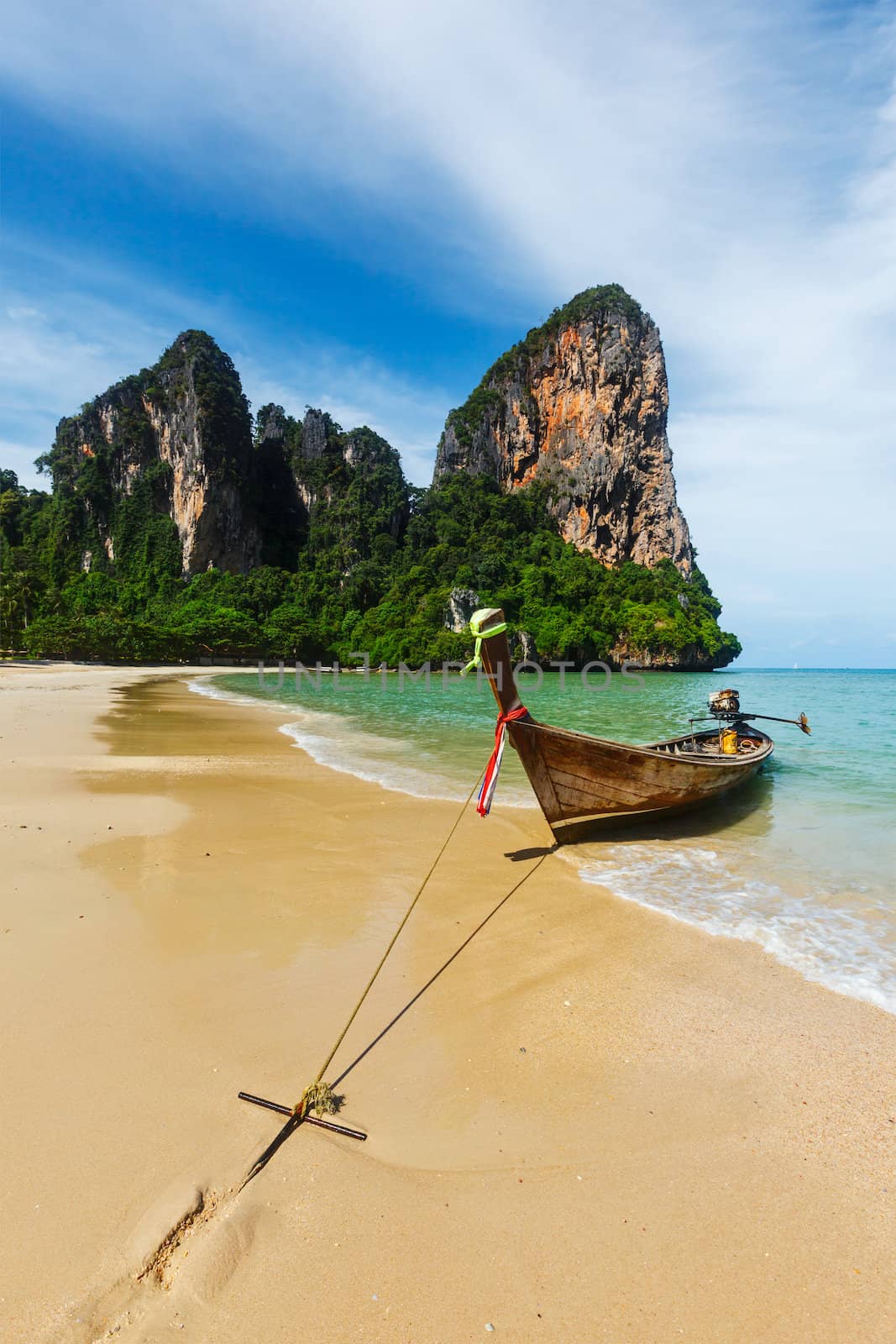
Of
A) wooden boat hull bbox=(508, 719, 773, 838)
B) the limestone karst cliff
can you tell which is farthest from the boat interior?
the limestone karst cliff

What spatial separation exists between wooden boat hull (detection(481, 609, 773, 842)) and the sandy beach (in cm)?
120

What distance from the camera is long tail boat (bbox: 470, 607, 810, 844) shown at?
4.84 meters

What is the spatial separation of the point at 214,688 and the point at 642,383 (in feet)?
231

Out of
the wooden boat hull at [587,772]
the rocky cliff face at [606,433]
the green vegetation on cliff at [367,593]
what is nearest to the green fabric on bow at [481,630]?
the wooden boat hull at [587,772]

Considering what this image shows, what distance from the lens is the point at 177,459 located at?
76.2m

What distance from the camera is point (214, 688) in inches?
1178

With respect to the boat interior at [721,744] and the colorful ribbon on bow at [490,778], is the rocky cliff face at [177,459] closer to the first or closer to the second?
the boat interior at [721,744]

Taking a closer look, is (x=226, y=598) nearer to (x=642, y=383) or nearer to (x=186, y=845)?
(x=642, y=383)

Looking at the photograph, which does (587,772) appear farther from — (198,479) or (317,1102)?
(198,479)

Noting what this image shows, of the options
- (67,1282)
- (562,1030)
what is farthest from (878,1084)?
(67,1282)

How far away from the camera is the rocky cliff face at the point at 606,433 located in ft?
249

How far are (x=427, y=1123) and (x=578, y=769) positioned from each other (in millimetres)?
3767

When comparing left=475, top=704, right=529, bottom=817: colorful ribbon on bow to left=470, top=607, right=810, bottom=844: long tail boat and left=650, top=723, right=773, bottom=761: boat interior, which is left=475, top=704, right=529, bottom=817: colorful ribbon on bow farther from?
left=650, top=723, right=773, bottom=761: boat interior

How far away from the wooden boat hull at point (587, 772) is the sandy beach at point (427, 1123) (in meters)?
1.20
